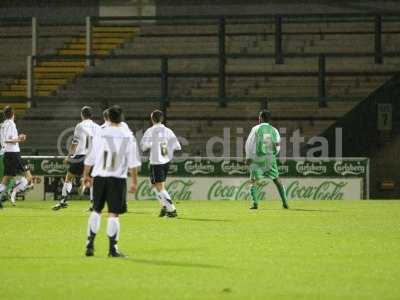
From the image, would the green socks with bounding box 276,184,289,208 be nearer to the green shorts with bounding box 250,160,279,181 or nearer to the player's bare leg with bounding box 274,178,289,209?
the player's bare leg with bounding box 274,178,289,209

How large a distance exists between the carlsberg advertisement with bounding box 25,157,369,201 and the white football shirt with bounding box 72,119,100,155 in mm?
6141

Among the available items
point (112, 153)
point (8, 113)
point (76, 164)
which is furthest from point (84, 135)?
point (112, 153)

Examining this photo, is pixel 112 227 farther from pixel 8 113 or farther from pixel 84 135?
pixel 8 113

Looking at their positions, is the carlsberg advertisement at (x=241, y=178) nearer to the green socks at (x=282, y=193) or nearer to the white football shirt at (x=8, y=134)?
the white football shirt at (x=8, y=134)

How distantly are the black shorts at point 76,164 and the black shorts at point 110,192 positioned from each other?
10671 mm

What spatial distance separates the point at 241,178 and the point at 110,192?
1689 cm

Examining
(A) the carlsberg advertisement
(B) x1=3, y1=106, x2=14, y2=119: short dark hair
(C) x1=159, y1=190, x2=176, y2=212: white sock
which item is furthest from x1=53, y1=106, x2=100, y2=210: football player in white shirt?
(A) the carlsberg advertisement

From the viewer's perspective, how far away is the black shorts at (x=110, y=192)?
14.6 meters

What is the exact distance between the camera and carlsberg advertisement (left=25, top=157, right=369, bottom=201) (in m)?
31.2

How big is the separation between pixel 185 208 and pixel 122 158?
11.6m

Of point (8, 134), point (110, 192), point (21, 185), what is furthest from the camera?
point (21, 185)

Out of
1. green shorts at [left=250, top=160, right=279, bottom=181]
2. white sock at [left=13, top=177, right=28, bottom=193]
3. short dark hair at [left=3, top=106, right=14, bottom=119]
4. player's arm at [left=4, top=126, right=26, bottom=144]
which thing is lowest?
white sock at [left=13, top=177, right=28, bottom=193]

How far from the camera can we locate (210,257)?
48.7 ft

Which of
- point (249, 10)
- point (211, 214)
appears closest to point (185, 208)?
point (211, 214)
